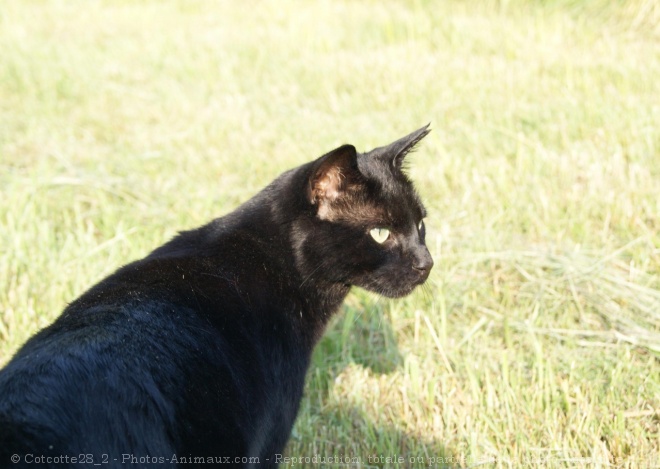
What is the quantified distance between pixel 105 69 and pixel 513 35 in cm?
357

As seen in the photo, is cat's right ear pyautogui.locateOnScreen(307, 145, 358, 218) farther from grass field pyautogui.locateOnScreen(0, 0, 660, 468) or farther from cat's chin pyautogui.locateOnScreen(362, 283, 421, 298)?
grass field pyautogui.locateOnScreen(0, 0, 660, 468)

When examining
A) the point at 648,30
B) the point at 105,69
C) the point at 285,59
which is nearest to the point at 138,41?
the point at 105,69

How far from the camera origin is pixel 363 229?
2.38 m

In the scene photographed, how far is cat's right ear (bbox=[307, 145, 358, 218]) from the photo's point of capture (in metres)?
2.21

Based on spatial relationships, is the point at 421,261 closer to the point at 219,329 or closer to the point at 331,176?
the point at 331,176

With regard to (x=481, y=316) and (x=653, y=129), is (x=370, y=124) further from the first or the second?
(x=481, y=316)

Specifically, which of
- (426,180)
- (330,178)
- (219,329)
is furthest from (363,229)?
(426,180)

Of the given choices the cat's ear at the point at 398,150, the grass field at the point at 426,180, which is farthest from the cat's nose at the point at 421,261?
the grass field at the point at 426,180

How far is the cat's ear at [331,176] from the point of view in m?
2.21

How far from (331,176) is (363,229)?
21 centimetres

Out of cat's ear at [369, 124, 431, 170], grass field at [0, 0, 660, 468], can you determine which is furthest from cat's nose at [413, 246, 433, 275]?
grass field at [0, 0, 660, 468]

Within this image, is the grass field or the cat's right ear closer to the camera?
the cat's right ear

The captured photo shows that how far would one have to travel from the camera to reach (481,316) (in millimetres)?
3184

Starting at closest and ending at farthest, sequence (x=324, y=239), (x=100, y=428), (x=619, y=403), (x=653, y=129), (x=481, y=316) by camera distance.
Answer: (x=100, y=428)
(x=324, y=239)
(x=619, y=403)
(x=481, y=316)
(x=653, y=129)
